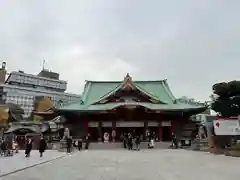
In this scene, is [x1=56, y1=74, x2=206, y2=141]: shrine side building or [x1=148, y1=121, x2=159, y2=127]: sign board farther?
[x1=148, y1=121, x2=159, y2=127]: sign board

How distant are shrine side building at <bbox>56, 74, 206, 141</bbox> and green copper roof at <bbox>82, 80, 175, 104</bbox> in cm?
217

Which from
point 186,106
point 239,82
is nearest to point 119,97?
point 186,106

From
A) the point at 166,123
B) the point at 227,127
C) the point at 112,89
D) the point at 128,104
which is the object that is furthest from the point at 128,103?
the point at 227,127

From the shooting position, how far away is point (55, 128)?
148ft

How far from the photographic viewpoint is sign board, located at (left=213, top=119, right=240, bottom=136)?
77.3ft

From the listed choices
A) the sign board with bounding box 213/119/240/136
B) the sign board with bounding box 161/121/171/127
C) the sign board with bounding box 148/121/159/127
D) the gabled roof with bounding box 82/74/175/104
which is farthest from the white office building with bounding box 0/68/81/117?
the sign board with bounding box 213/119/240/136

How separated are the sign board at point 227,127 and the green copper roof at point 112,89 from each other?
16.7 m

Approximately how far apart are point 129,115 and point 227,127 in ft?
51.2

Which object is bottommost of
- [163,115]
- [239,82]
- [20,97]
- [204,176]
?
[204,176]

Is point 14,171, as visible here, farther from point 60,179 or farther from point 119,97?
point 119,97

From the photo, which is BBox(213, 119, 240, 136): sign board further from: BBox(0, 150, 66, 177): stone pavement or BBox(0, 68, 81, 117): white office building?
BBox(0, 68, 81, 117): white office building

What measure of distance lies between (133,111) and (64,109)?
8738 millimetres

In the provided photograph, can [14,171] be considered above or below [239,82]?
below

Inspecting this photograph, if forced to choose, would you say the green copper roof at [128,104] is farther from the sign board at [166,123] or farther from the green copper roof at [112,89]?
the green copper roof at [112,89]
